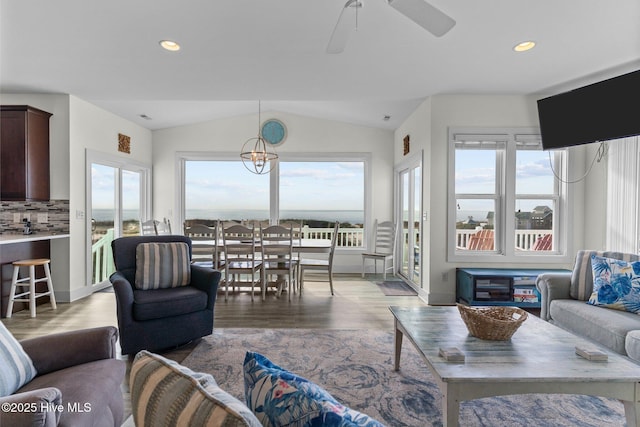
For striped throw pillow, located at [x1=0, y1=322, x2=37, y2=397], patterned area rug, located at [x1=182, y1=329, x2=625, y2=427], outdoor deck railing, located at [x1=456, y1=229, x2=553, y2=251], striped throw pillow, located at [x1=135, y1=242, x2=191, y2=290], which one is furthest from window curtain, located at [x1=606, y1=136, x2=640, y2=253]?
striped throw pillow, located at [x1=0, y1=322, x2=37, y2=397]

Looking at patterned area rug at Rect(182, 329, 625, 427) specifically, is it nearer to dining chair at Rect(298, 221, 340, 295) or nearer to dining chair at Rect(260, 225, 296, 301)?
dining chair at Rect(260, 225, 296, 301)

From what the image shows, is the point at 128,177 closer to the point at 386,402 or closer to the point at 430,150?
the point at 430,150

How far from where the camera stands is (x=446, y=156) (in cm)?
406

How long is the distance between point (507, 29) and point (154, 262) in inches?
140

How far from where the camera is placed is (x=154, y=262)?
2.89 m

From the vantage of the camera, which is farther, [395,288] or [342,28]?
[395,288]

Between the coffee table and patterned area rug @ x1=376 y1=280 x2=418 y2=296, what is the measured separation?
107 inches

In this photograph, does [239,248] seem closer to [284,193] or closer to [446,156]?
[284,193]

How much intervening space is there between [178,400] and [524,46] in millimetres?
3567

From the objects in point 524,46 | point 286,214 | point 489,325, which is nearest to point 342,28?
point 524,46

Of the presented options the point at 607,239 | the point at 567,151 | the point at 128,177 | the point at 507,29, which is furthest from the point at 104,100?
the point at 607,239

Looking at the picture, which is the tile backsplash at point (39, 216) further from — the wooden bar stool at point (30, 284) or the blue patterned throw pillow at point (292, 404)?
the blue patterned throw pillow at point (292, 404)

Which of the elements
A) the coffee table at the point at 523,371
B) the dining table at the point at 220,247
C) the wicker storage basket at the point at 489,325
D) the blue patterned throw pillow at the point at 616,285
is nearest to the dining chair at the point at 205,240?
the dining table at the point at 220,247

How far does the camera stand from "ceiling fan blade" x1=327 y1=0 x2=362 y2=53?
76.5 inches
